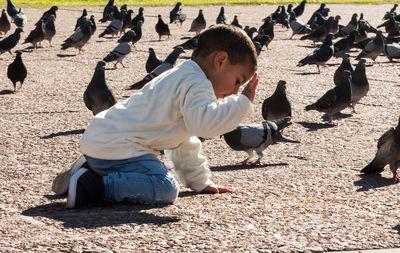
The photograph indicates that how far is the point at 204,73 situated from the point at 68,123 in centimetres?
448

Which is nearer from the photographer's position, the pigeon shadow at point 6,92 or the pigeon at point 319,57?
the pigeon shadow at point 6,92

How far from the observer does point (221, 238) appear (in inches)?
160

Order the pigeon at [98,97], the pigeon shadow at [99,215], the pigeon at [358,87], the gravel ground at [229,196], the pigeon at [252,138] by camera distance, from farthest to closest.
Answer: the pigeon at [358,87], the pigeon at [98,97], the pigeon at [252,138], the pigeon shadow at [99,215], the gravel ground at [229,196]

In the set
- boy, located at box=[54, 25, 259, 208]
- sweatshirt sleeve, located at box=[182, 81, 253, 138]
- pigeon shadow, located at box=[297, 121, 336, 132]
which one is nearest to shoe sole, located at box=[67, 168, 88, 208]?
boy, located at box=[54, 25, 259, 208]

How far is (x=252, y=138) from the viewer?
702 cm

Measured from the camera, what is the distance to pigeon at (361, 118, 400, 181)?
643cm

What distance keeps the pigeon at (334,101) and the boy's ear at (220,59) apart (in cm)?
Result: 535

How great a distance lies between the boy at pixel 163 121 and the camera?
4.53 m

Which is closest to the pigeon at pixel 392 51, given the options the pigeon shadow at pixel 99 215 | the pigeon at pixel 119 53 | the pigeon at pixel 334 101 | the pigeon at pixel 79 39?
the pigeon at pixel 119 53

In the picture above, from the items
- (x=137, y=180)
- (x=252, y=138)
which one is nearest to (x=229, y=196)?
(x=137, y=180)

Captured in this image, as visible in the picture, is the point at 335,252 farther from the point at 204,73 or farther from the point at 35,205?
the point at 35,205

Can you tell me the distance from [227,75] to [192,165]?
0.84 metres

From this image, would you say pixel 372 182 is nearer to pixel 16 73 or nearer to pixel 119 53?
pixel 16 73

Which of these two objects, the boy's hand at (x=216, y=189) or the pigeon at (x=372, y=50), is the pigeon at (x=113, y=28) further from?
the boy's hand at (x=216, y=189)
